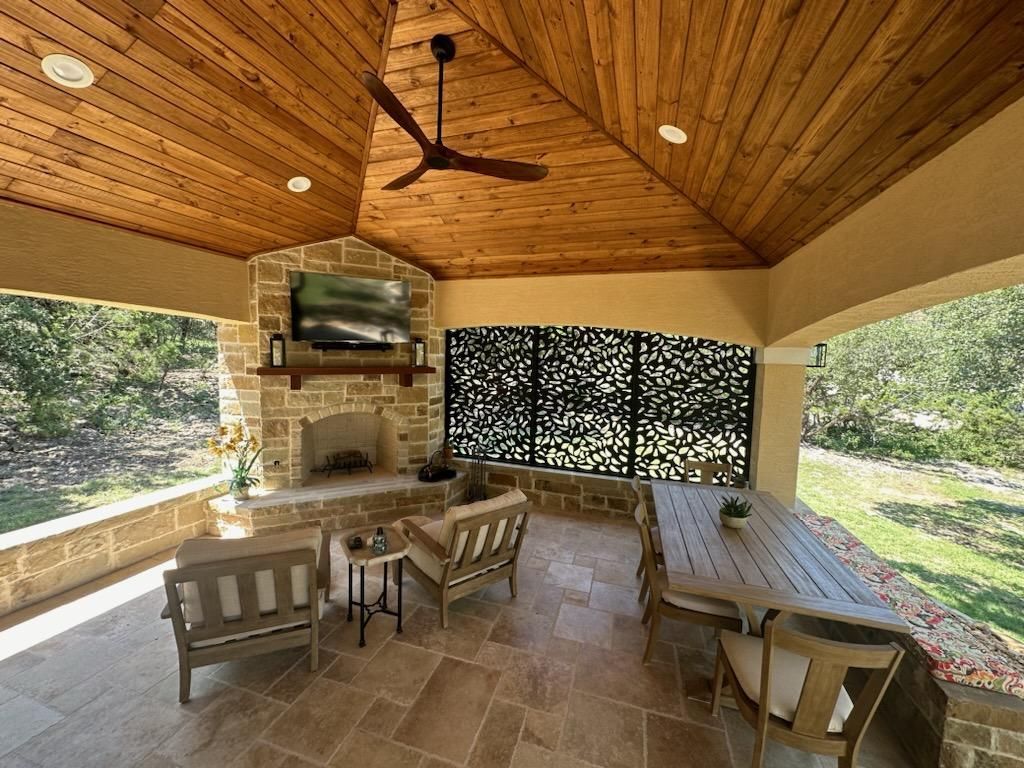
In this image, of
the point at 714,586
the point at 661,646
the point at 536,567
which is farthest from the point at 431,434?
the point at 714,586

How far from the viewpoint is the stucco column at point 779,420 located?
158 inches

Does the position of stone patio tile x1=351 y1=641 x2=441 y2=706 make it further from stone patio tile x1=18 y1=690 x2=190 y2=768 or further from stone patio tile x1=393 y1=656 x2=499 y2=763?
stone patio tile x1=18 y1=690 x2=190 y2=768

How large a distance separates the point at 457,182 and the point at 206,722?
13.0 ft

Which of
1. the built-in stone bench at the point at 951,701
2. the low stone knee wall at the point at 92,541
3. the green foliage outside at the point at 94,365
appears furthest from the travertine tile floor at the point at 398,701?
the green foliage outside at the point at 94,365

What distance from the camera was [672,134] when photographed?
2.28 metres

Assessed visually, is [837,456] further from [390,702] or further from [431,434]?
[390,702]

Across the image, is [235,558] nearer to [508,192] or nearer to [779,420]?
[508,192]

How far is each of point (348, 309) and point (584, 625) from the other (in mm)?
3958

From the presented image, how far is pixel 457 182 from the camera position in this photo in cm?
335

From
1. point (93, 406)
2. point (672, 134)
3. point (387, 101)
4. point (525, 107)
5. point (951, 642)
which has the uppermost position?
point (525, 107)

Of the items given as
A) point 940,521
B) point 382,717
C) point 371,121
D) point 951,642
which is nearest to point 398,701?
point 382,717

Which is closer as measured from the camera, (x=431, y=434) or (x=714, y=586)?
(x=714, y=586)

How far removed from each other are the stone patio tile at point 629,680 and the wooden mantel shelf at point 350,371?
3.49 meters

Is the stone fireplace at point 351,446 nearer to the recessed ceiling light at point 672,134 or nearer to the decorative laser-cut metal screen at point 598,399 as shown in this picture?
the decorative laser-cut metal screen at point 598,399
